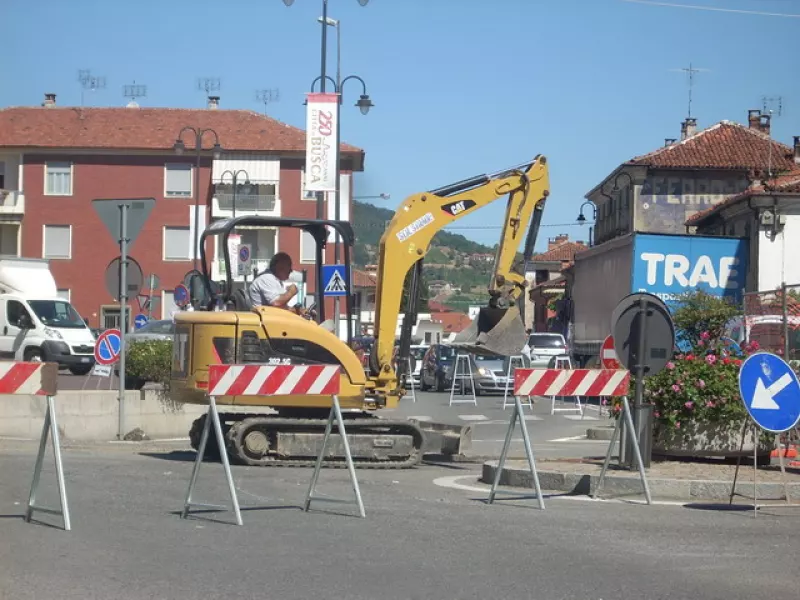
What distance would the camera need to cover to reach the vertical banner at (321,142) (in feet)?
96.4

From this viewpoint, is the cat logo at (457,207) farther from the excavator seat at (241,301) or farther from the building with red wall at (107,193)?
Result: the building with red wall at (107,193)

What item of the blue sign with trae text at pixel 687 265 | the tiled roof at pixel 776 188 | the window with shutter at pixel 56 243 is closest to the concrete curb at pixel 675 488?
the blue sign with trae text at pixel 687 265

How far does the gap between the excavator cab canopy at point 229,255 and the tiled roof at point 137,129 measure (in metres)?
52.6

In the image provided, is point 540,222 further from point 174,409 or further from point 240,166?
point 240,166

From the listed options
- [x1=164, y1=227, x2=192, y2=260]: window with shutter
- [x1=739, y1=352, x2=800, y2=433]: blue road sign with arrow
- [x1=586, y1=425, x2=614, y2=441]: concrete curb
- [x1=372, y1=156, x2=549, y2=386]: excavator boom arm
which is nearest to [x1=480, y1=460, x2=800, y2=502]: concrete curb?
[x1=739, y1=352, x2=800, y2=433]: blue road sign with arrow

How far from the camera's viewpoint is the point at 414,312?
1583 centimetres

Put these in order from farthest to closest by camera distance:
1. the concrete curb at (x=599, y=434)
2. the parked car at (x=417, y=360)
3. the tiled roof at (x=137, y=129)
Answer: the tiled roof at (x=137, y=129)
the parked car at (x=417, y=360)
the concrete curb at (x=599, y=434)

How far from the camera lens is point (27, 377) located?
9852 mm

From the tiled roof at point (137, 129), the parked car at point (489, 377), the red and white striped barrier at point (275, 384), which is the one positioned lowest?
the parked car at point (489, 377)

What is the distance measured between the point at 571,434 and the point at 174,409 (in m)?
7.70

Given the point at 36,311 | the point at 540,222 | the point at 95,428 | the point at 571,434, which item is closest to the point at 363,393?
the point at 540,222

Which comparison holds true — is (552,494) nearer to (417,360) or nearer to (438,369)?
(438,369)

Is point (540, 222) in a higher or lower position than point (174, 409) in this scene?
higher

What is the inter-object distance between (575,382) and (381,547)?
4129 mm
